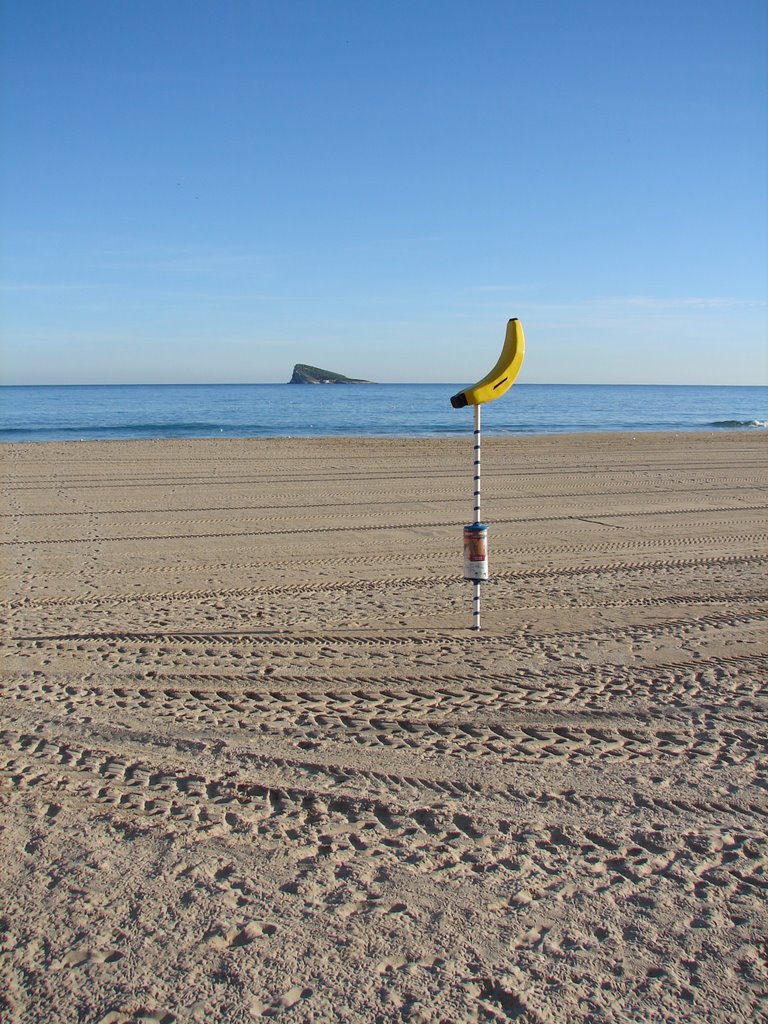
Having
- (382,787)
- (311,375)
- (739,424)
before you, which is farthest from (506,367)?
(311,375)

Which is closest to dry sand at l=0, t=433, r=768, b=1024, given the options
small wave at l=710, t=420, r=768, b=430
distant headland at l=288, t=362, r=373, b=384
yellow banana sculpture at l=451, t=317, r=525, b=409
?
yellow banana sculpture at l=451, t=317, r=525, b=409

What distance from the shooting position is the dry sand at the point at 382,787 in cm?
290

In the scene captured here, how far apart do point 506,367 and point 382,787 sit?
332cm

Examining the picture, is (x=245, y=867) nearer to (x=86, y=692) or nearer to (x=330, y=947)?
(x=330, y=947)

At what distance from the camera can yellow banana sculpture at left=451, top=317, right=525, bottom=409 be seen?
20.5 ft

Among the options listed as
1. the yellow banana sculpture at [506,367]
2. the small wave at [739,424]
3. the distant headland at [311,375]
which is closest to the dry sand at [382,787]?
the yellow banana sculpture at [506,367]

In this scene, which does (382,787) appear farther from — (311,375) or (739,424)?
(311,375)

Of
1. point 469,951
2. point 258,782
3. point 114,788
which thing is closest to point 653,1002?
point 469,951

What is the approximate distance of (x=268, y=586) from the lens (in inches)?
319

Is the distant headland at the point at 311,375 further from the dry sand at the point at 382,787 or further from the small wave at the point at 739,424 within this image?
the dry sand at the point at 382,787

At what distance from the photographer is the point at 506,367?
6.34 metres

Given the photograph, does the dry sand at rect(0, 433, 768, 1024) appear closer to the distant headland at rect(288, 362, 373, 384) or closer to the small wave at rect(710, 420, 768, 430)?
the small wave at rect(710, 420, 768, 430)

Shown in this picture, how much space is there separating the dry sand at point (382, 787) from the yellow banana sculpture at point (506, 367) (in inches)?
70.6

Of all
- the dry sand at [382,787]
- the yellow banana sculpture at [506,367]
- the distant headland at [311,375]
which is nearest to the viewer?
the dry sand at [382,787]
